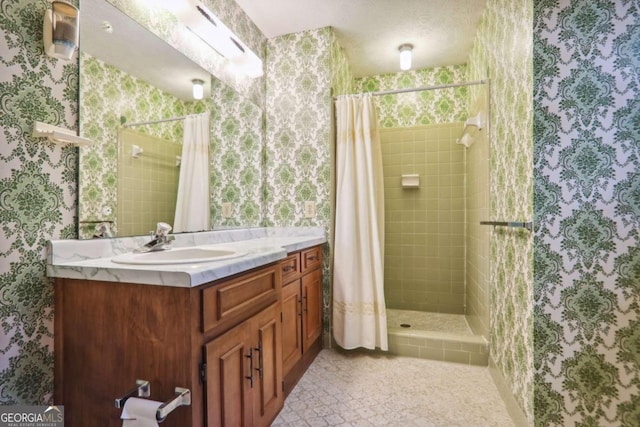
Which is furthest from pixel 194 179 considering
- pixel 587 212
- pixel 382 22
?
pixel 587 212

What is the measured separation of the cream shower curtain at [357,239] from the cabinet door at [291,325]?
443mm

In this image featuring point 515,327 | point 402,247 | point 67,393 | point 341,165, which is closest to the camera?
point 67,393

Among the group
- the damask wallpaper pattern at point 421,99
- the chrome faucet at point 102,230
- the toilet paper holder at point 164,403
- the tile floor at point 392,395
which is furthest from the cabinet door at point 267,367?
the damask wallpaper pattern at point 421,99

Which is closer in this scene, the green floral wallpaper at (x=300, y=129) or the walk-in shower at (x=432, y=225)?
the green floral wallpaper at (x=300, y=129)

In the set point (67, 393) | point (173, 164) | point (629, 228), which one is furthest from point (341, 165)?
point (67, 393)

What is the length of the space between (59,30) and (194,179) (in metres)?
0.90

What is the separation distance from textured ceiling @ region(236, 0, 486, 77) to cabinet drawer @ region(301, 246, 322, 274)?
5.47ft

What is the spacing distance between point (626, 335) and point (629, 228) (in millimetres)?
410

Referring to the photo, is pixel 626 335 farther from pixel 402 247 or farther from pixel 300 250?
pixel 402 247

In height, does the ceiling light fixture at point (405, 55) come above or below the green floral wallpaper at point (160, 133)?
above

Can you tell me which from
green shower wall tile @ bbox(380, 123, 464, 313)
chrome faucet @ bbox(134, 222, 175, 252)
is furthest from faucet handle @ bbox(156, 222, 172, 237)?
green shower wall tile @ bbox(380, 123, 464, 313)

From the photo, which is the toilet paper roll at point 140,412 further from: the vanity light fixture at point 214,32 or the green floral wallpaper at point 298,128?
the vanity light fixture at point 214,32

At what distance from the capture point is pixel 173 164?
165cm

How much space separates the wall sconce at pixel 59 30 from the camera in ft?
3.35
